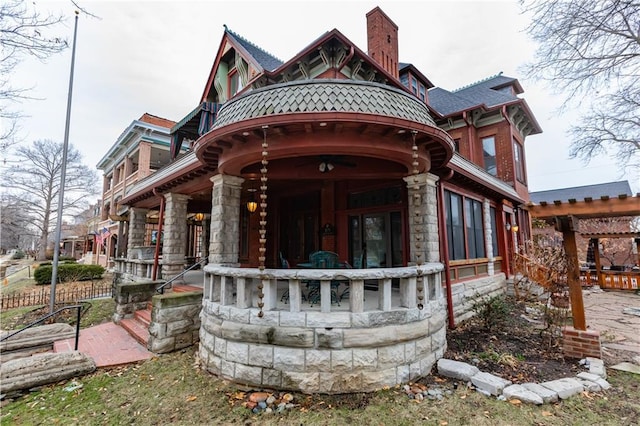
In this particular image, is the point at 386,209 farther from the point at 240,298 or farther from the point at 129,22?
the point at 129,22

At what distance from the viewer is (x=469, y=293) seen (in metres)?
7.46

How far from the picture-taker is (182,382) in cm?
425

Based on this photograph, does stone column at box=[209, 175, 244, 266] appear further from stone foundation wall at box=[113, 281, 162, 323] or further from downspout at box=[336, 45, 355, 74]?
downspout at box=[336, 45, 355, 74]

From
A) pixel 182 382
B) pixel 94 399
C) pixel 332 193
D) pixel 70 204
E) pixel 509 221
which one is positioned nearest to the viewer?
pixel 94 399

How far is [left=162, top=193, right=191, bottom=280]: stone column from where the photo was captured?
8.53 meters

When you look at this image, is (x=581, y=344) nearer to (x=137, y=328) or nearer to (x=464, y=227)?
(x=464, y=227)

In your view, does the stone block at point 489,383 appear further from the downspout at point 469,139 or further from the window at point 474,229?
the downspout at point 469,139

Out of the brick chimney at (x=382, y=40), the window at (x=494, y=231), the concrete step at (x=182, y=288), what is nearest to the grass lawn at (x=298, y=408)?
the concrete step at (x=182, y=288)

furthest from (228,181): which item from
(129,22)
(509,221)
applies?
(509,221)

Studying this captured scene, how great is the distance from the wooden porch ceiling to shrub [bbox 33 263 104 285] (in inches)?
738

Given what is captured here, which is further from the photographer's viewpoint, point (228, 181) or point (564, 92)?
point (564, 92)

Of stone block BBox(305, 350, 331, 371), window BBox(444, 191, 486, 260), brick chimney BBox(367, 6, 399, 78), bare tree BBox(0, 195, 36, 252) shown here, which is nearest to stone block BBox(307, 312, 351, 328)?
stone block BBox(305, 350, 331, 371)

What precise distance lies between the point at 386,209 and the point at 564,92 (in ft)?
23.8

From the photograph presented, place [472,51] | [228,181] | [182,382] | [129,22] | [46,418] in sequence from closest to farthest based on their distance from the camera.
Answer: [46,418] < [182,382] < [129,22] < [228,181] < [472,51]
